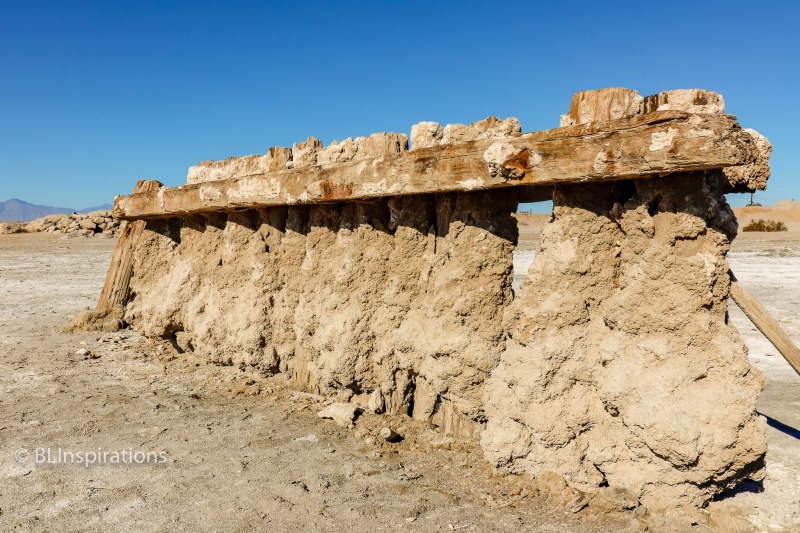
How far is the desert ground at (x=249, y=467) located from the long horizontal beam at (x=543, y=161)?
60.4 inches

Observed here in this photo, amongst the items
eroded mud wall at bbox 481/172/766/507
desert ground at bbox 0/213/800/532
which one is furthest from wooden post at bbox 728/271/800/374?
desert ground at bbox 0/213/800/532

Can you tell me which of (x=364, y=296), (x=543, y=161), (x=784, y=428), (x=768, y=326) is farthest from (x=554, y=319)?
(x=784, y=428)

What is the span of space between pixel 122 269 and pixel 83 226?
16613mm

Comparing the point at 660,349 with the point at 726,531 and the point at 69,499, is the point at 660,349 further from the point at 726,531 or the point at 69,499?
the point at 69,499

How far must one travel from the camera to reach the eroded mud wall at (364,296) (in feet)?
11.3

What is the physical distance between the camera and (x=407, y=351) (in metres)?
3.78

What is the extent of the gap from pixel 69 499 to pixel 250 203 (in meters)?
2.38

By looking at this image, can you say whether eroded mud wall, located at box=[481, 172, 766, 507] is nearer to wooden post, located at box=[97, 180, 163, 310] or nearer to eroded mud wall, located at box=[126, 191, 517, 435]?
eroded mud wall, located at box=[126, 191, 517, 435]

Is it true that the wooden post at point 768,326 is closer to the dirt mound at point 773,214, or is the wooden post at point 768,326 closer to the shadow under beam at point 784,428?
the shadow under beam at point 784,428

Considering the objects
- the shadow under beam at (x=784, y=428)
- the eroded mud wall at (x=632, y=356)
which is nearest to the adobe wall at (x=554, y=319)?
the eroded mud wall at (x=632, y=356)

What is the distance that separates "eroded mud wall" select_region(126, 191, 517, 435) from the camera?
11.3ft

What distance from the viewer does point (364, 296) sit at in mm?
4035

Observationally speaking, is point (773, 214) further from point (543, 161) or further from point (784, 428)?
point (543, 161)

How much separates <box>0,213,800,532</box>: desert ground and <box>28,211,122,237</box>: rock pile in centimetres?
1693
